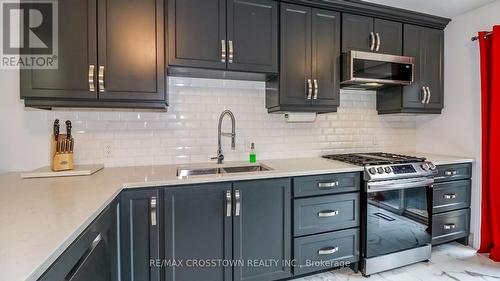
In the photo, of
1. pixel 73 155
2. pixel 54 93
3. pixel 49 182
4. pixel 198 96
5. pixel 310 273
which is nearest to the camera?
pixel 49 182

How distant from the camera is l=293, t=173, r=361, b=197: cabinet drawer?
1.92m

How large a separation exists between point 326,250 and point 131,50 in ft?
6.94

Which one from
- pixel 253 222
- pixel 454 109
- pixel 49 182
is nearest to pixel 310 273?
pixel 253 222

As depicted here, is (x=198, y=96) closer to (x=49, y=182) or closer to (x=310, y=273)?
(x=49, y=182)

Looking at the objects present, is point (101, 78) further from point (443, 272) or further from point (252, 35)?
point (443, 272)

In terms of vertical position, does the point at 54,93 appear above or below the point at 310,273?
above

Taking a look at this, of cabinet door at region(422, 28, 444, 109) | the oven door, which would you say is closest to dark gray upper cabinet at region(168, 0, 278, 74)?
the oven door

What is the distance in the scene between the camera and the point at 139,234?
160 centimetres

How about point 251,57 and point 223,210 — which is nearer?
point 223,210

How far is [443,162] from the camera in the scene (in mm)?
2387

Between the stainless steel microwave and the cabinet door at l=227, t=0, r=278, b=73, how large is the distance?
69 cm

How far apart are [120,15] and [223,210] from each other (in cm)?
154

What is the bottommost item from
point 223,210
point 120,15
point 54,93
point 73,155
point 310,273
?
point 310,273

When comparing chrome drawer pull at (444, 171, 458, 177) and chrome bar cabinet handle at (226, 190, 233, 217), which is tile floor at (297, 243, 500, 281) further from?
chrome bar cabinet handle at (226, 190, 233, 217)
